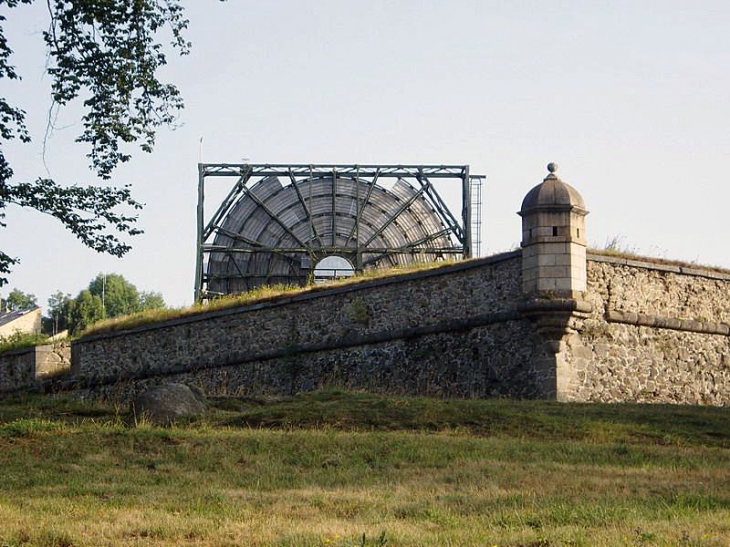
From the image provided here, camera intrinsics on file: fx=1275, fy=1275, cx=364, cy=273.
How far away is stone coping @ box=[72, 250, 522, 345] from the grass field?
4.77 metres

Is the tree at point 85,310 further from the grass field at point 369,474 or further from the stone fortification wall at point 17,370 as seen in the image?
the grass field at point 369,474

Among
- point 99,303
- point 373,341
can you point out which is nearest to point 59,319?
point 99,303

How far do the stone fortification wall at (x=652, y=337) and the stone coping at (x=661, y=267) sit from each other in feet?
0.06

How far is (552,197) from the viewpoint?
894 inches

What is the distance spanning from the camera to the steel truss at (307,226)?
132ft

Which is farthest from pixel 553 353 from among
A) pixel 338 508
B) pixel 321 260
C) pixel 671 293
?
pixel 321 260

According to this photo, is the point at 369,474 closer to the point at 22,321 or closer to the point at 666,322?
the point at 666,322

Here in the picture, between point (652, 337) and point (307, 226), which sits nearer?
point (652, 337)

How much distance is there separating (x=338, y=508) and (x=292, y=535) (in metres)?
1.54

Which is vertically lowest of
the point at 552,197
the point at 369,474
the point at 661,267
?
the point at 369,474

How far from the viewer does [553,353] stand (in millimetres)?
22531

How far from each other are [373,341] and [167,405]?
26.6 ft

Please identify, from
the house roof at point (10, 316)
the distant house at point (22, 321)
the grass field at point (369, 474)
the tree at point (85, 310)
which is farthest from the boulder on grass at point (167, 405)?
the house roof at point (10, 316)

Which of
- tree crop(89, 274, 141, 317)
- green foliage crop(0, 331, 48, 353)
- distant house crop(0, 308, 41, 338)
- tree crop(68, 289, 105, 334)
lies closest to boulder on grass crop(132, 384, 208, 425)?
green foliage crop(0, 331, 48, 353)
